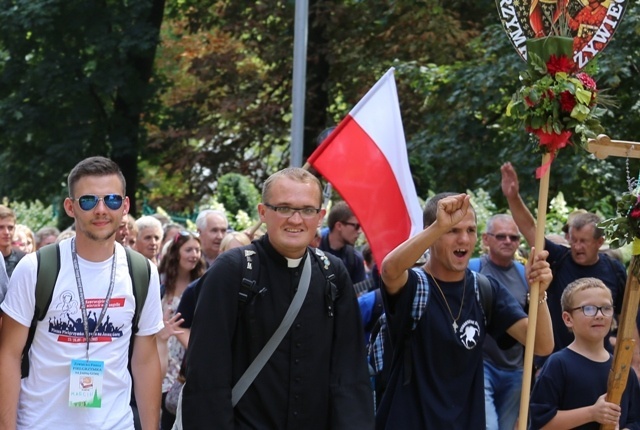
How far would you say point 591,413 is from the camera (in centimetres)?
673

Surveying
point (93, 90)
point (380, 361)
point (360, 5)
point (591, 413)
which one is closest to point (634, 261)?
point (591, 413)

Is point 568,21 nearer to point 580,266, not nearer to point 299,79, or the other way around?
point 580,266

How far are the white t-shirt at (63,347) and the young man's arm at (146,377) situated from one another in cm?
18

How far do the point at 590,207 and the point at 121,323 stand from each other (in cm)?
1271

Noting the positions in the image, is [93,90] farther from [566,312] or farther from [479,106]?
[566,312]

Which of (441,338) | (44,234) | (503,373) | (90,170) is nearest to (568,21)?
(441,338)

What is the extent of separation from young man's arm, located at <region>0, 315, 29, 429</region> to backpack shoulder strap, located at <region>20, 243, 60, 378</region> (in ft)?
0.17

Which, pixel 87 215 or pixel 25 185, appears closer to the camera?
pixel 87 215

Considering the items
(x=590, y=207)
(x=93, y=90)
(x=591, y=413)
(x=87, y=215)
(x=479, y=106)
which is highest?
(x=93, y=90)

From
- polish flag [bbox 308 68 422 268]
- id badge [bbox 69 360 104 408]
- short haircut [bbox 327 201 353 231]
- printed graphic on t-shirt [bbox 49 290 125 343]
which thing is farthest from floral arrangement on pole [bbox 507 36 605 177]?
short haircut [bbox 327 201 353 231]

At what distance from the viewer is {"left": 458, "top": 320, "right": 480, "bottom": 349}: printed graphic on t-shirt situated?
19.7 ft

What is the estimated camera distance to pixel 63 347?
5.57 metres

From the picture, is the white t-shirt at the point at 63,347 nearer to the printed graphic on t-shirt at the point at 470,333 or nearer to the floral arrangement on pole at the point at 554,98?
the printed graphic on t-shirt at the point at 470,333

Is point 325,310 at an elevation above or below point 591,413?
above
